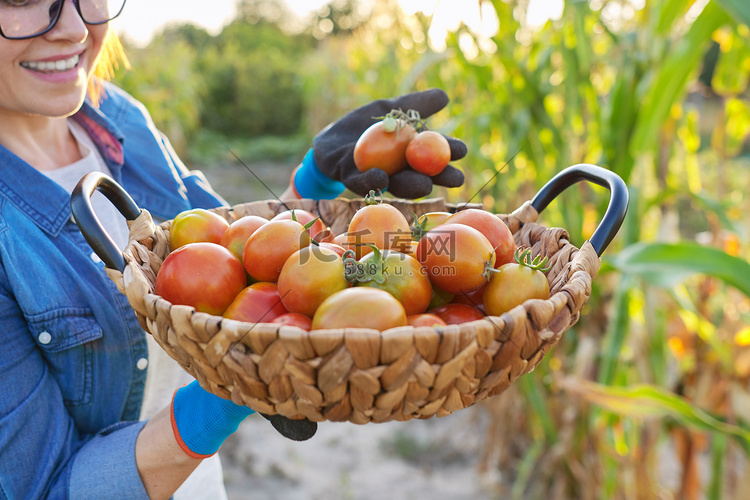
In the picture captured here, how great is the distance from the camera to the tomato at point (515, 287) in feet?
2.63

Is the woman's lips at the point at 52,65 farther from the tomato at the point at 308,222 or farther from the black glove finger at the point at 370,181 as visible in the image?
the black glove finger at the point at 370,181

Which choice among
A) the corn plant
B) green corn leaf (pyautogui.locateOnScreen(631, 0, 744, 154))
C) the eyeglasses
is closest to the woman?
the eyeglasses

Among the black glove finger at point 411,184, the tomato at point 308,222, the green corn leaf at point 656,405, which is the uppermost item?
the black glove finger at point 411,184

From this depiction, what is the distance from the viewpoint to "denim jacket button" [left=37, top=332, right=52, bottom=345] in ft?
3.10

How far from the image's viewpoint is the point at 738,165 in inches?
206

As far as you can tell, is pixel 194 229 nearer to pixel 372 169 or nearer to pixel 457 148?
pixel 372 169

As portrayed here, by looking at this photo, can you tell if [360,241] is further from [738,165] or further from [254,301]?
[738,165]

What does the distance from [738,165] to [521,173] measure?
423cm

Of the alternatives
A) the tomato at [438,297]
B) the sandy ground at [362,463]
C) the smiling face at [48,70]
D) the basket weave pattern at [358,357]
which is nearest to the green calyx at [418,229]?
the tomato at [438,297]

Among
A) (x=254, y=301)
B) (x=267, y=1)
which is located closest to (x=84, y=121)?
(x=254, y=301)

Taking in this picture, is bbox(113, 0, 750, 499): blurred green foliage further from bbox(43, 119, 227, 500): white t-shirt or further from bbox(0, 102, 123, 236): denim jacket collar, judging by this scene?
bbox(0, 102, 123, 236): denim jacket collar

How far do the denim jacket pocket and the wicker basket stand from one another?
294 millimetres

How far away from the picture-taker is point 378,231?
3.06 feet

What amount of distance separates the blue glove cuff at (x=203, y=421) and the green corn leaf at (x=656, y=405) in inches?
37.5
